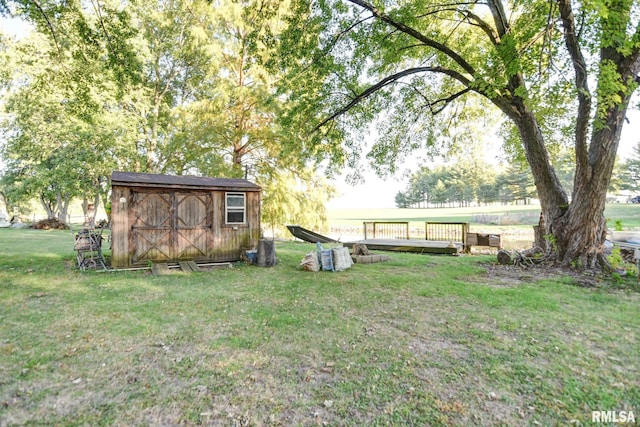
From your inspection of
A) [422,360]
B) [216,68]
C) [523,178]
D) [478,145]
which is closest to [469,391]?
[422,360]

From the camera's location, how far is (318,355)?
319 cm

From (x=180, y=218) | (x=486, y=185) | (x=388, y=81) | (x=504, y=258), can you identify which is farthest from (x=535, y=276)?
(x=486, y=185)

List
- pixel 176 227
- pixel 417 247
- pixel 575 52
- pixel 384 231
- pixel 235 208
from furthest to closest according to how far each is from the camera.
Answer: pixel 384 231, pixel 417 247, pixel 235 208, pixel 176 227, pixel 575 52

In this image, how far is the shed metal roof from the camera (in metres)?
8.01

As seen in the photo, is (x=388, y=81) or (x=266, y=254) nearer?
(x=388, y=81)

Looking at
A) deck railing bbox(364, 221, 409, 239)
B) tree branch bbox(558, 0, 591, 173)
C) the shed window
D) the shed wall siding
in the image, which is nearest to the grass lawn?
the shed wall siding

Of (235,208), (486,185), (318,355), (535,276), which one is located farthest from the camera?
(486,185)

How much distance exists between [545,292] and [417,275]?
8.02 feet

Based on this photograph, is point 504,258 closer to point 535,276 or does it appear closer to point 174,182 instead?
point 535,276

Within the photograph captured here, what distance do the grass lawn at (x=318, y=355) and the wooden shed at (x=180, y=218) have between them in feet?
7.61

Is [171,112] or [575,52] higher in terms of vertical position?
[171,112]

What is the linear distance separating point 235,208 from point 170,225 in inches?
74.8

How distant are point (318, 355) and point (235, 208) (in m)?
7.05

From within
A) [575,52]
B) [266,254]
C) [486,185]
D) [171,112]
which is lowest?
[266,254]
